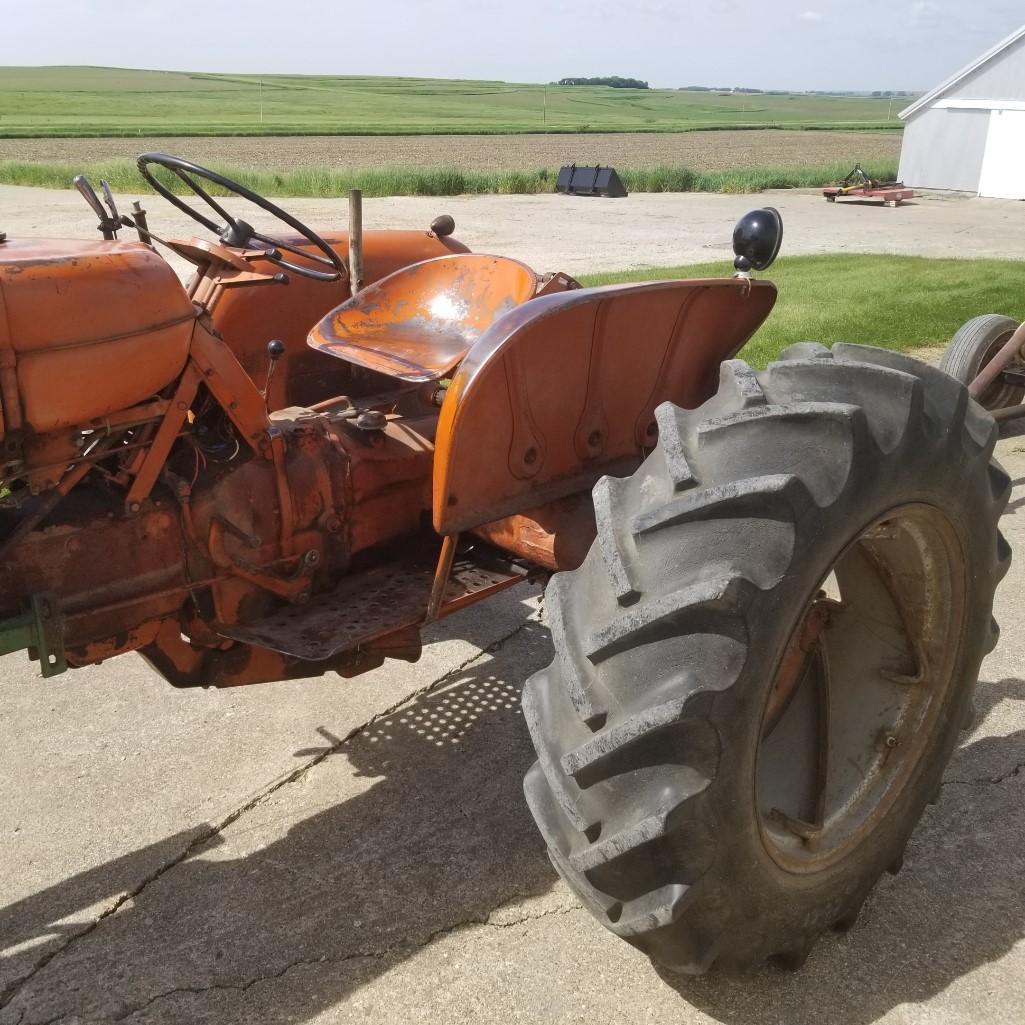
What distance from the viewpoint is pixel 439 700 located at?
3.19 metres

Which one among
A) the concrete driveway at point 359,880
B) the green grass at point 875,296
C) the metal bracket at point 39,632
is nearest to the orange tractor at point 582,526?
the metal bracket at point 39,632

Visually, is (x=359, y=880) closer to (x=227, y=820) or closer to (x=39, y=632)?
(x=227, y=820)

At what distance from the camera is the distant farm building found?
82.5 feet

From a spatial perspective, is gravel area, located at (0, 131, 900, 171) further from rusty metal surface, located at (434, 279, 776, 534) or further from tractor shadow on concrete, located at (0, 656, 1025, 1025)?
tractor shadow on concrete, located at (0, 656, 1025, 1025)

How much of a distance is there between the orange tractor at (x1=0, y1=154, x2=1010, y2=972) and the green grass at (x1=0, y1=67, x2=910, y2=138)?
40.2 meters

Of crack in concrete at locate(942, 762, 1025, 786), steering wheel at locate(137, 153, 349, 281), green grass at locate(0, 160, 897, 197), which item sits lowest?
green grass at locate(0, 160, 897, 197)

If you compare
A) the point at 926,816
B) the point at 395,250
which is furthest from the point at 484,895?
the point at 395,250

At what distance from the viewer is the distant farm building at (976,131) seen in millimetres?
25141

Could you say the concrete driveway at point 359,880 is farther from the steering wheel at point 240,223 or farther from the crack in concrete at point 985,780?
the steering wheel at point 240,223

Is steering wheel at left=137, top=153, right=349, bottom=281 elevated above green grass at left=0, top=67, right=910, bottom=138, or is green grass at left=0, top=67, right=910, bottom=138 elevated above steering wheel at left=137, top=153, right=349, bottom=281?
steering wheel at left=137, top=153, right=349, bottom=281

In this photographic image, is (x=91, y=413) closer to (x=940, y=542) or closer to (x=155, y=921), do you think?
(x=155, y=921)

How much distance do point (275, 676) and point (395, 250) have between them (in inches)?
59.4

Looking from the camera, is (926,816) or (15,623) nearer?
(15,623)

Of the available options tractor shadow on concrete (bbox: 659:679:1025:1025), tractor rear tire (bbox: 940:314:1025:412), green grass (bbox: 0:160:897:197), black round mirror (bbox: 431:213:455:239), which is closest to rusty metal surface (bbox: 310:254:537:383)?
black round mirror (bbox: 431:213:455:239)
